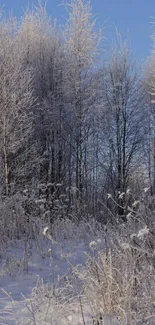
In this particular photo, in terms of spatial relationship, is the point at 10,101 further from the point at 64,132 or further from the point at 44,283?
the point at 44,283

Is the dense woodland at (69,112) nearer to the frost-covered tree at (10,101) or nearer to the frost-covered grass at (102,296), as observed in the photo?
the frost-covered tree at (10,101)

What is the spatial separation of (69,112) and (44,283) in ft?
44.5

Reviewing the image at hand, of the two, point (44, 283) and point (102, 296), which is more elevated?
point (102, 296)

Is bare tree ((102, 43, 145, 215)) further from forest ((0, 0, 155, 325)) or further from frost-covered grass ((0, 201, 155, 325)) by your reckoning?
frost-covered grass ((0, 201, 155, 325))

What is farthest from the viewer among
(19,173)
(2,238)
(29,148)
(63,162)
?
(63,162)

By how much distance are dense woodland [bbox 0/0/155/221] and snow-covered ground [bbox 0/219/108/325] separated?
7708 mm

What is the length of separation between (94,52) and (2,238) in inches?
486

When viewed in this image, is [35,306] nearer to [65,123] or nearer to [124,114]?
[65,123]

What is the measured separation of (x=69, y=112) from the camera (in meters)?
17.4

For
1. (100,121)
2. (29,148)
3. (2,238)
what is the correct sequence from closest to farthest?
(2,238)
(29,148)
(100,121)

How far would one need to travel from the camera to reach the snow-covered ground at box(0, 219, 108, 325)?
304cm

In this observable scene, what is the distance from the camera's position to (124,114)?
2003 cm

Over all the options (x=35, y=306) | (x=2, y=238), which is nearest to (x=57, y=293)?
(x=35, y=306)

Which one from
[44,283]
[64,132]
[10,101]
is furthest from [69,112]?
[44,283]
